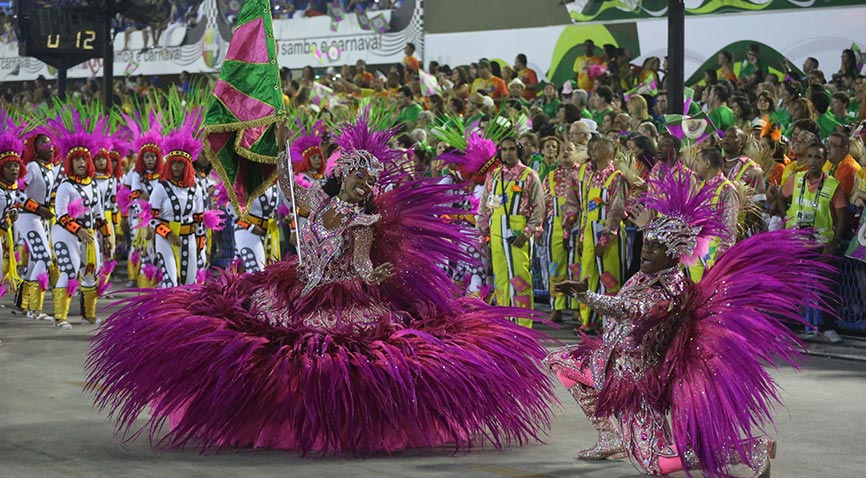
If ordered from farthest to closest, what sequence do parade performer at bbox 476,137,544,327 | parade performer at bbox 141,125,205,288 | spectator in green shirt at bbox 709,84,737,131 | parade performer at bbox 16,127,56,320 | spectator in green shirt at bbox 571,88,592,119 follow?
spectator in green shirt at bbox 571,88,592,119 < spectator in green shirt at bbox 709,84,737,131 < parade performer at bbox 16,127,56,320 < parade performer at bbox 141,125,205,288 < parade performer at bbox 476,137,544,327

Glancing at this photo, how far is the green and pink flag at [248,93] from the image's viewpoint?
25.8 ft

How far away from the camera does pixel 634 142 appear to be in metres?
11.5

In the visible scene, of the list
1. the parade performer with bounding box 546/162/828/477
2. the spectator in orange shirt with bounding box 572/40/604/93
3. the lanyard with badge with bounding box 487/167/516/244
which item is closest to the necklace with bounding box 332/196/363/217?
the parade performer with bounding box 546/162/828/477

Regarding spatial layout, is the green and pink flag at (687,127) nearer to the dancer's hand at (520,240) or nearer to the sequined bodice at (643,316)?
the dancer's hand at (520,240)

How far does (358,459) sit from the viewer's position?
6.79 metres

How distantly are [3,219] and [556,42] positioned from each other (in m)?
11.4

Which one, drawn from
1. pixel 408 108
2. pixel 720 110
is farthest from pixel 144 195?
pixel 720 110

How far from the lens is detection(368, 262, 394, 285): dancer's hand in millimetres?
7230

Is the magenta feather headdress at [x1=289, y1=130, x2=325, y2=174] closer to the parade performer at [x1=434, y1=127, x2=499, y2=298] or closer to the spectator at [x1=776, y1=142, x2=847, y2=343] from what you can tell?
the parade performer at [x1=434, y1=127, x2=499, y2=298]

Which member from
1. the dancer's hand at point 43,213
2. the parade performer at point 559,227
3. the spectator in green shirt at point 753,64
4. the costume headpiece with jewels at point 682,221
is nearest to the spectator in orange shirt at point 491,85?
the spectator in green shirt at point 753,64

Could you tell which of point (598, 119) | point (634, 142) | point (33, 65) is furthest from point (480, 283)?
point (33, 65)

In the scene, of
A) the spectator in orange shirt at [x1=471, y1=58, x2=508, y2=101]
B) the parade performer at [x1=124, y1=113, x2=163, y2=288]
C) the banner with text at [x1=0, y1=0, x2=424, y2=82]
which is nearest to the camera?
the parade performer at [x1=124, y1=113, x2=163, y2=288]

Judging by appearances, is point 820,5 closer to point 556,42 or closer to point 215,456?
point 556,42

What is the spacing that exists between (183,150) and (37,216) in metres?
1.57
